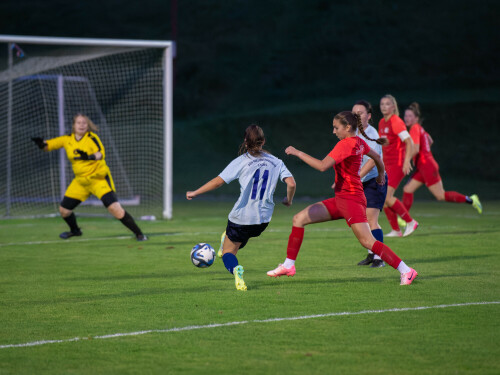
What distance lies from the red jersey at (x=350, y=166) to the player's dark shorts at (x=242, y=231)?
0.87 metres

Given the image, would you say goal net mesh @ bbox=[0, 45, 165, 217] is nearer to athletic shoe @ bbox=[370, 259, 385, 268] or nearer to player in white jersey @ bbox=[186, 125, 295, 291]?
athletic shoe @ bbox=[370, 259, 385, 268]

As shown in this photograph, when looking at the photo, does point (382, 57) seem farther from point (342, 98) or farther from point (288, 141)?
point (288, 141)

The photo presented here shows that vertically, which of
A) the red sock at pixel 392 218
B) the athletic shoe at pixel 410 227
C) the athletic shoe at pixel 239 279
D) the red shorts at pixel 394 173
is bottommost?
the athletic shoe at pixel 410 227

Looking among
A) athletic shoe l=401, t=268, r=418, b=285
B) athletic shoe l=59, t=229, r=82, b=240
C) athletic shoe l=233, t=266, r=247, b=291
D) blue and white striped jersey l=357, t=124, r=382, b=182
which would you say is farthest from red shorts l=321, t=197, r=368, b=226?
athletic shoe l=59, t=229, r=82, b=240

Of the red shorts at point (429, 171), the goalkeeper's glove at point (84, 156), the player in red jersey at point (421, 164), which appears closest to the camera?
the goalkeeper's glove at point (84, 156)

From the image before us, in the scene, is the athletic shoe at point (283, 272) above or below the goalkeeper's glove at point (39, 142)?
below

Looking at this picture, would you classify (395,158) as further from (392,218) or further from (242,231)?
(242,231)

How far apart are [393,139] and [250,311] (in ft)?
19.1

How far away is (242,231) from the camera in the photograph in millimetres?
7926

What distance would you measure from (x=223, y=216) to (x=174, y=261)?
23.0 feet

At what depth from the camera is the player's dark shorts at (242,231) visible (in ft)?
25.9

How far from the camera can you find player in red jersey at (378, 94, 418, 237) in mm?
11516

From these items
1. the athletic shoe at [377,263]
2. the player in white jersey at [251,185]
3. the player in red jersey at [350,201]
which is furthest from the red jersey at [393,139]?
the player in white jersey at [251,185]

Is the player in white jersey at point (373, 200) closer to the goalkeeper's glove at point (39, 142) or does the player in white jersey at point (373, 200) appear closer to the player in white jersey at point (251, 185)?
the player in white jersey at point (251, 185)
